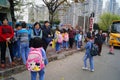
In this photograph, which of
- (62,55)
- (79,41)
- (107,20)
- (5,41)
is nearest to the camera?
(5,41)

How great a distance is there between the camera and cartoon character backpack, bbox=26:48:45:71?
4.68m

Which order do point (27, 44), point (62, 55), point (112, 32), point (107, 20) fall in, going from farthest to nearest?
point (107, 20)
point (112, 32)
point (62, 55)
point (27, 44)

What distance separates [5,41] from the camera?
6.64 meters

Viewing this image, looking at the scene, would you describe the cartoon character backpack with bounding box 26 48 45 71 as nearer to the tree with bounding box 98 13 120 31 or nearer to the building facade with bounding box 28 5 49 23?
the building facade with bounding box 28 5 49 23

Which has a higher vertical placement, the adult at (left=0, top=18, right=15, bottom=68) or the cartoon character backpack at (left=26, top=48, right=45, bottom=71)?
the adult at (left=0, top=18, right=15, bottom=68)

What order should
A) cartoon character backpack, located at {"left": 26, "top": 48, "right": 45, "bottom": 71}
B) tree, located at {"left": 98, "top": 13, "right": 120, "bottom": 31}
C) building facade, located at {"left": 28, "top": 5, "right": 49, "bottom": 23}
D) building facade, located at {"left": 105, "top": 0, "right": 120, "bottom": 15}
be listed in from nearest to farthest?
cartoon character backpack, located at {"left": 26, "top": 48, "right": 45, "bottom": 71} → building facade, located at {"left": 28, "top": 5, "right": 49, "bottom": 23} → tree, located at {"left": 98, "top": 13, "right": 120, "bottom": 31} → building facade, located at {"left": 105, "top": 0, "right": 120, "bottom": 15}

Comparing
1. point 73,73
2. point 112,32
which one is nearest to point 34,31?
point 73,73

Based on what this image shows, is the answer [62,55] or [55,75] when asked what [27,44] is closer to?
[55,75]

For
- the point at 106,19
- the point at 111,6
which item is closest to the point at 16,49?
the point at 106,19

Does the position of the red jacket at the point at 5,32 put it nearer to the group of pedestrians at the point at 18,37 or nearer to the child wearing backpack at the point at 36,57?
the group of pedestrians at the point at 18,37

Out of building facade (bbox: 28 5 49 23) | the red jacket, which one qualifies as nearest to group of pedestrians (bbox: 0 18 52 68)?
the red jacket

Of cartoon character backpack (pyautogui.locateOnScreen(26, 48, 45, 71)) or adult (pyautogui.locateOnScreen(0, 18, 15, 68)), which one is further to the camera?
adult (pyautogui.locateOnScreen(0, 18, 15, 68))

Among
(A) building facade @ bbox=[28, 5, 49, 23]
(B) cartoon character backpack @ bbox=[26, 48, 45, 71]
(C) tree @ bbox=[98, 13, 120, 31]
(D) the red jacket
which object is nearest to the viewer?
(B) cartoon character backpack @ bbox=[26, 48, 45, 71]

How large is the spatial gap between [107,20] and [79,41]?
150 feet
